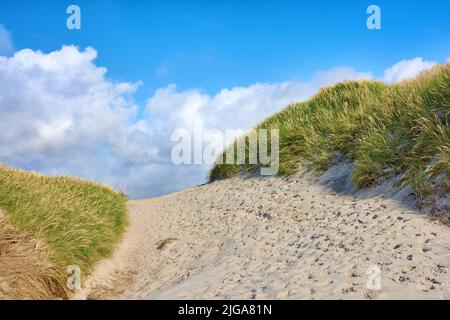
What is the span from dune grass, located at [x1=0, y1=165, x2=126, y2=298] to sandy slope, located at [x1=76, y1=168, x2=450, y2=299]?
0.50 metres

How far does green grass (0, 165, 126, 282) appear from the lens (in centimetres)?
994

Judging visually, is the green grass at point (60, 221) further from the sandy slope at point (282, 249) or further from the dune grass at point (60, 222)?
the sandy slope at point (282, 249)

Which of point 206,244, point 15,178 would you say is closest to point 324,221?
point 206,244

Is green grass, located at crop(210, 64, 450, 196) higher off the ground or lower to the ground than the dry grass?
higher

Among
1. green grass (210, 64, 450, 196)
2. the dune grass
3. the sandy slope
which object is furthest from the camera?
the dune grass

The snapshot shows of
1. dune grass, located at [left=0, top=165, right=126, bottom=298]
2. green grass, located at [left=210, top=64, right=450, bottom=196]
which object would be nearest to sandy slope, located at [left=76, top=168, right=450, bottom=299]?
dune grass, located at [left=0, top=165, right=126, bottom=298]

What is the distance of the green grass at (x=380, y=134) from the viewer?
9781 mm

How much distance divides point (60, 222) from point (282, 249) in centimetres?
544

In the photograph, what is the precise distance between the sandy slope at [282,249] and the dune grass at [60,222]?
498mm

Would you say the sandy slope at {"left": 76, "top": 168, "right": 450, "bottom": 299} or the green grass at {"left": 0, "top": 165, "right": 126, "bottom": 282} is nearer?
the sandy slope at {"left": 76, "top": 168, "right": 450, "bottom": 299}

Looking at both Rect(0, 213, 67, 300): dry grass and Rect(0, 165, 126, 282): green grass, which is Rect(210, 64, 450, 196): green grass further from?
Rect(0, 213, 67, 300): dry grass

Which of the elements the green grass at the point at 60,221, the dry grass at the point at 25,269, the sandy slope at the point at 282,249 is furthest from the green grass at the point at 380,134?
the dry grass at the point at 25,269

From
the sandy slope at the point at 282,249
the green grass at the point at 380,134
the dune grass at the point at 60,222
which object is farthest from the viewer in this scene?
the dune grass at the point at 60,222
